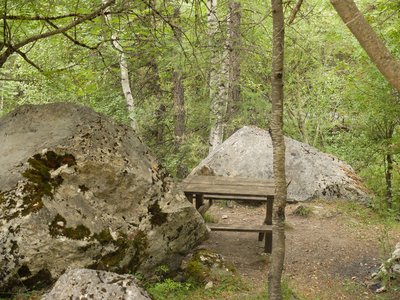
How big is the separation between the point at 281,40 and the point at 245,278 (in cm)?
339

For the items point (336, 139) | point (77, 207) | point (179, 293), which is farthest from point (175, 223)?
point (336, 139)

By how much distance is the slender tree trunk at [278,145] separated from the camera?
15.3 feet

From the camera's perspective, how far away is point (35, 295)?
466 cm

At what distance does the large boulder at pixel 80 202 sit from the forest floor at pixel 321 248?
139 centimetres

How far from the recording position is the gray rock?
3830 mm

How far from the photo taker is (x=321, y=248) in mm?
7738

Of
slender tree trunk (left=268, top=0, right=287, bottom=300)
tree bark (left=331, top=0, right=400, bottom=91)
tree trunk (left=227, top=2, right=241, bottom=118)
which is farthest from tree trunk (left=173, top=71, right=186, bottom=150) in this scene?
tree bark (left=331, top=0, right=400, bottom=91)

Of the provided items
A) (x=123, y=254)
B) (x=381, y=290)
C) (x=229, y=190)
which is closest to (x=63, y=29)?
(x=123, y=254)

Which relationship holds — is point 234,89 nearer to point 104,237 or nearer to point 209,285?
point 209,285

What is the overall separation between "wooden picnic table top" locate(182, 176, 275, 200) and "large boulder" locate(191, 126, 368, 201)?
2680mm

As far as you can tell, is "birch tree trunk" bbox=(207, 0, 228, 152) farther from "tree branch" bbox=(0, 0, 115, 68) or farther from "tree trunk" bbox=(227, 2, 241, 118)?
"tree branch" bbox=(0, 0, 115, 68)

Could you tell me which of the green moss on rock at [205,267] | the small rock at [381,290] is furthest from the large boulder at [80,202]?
the small rock at [381,290]

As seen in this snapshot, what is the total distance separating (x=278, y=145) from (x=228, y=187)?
2.70m

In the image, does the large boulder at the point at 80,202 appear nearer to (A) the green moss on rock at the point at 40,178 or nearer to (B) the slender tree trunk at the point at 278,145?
(A) the green moss on rock at the point at 40,178
